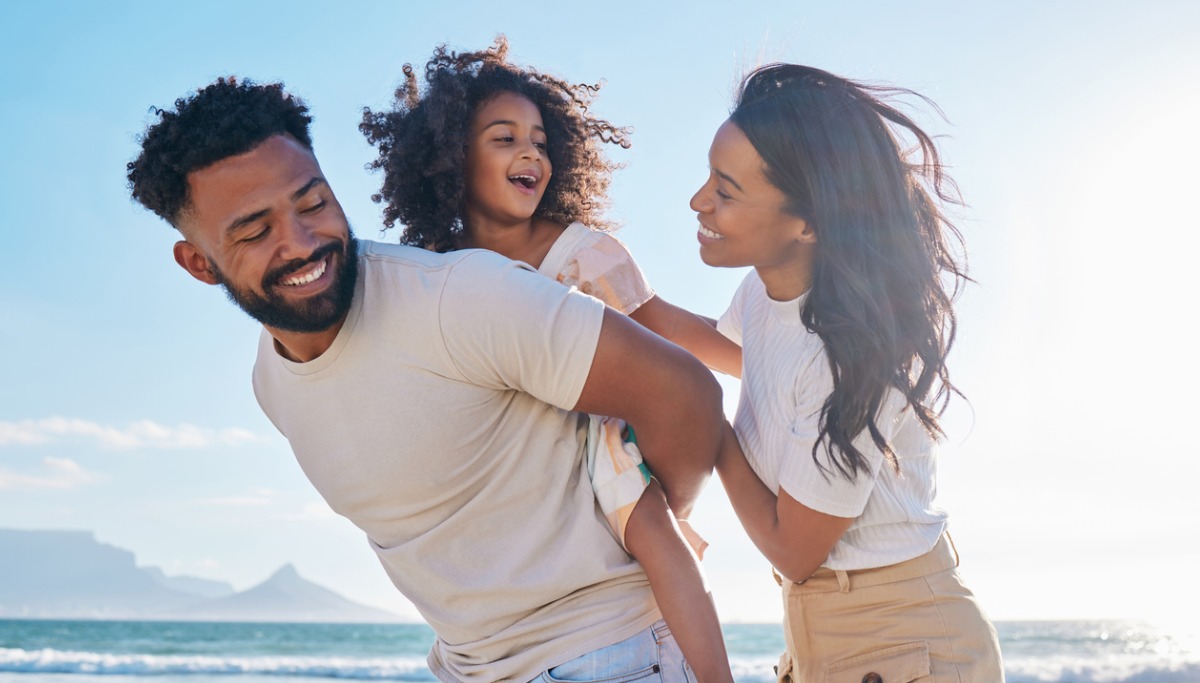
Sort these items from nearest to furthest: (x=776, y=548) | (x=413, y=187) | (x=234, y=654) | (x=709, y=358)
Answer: (x=776, y=548)
(x=709, y=358)
(x=413, y=187)
(x=234, y=654)

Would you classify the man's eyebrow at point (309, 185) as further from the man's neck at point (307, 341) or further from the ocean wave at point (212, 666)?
the ocean wave at point (212, 666)

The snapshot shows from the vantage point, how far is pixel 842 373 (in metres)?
2.57

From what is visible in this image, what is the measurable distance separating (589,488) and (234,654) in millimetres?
22071

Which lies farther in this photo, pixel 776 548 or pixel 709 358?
pixel 709 358

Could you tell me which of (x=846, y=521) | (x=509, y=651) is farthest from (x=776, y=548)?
(x=509, y=651)

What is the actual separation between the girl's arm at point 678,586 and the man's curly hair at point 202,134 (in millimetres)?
1233

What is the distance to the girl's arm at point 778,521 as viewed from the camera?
2529mm

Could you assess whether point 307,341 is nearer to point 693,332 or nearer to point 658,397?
point 658,397

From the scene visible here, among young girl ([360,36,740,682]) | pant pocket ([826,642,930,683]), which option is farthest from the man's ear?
pant pocket ([826,642,930,683])

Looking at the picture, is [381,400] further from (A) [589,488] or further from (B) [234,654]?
(B) [234,654]

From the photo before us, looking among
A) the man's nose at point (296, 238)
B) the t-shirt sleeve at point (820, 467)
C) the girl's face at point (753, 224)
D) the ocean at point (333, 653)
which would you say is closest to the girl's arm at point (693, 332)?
the girl's face at point (753, 224)

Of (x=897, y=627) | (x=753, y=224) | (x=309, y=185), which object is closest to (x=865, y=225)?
(x=753, y=224)

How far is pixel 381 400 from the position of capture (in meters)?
2.38

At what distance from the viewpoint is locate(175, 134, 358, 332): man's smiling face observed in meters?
2.38
